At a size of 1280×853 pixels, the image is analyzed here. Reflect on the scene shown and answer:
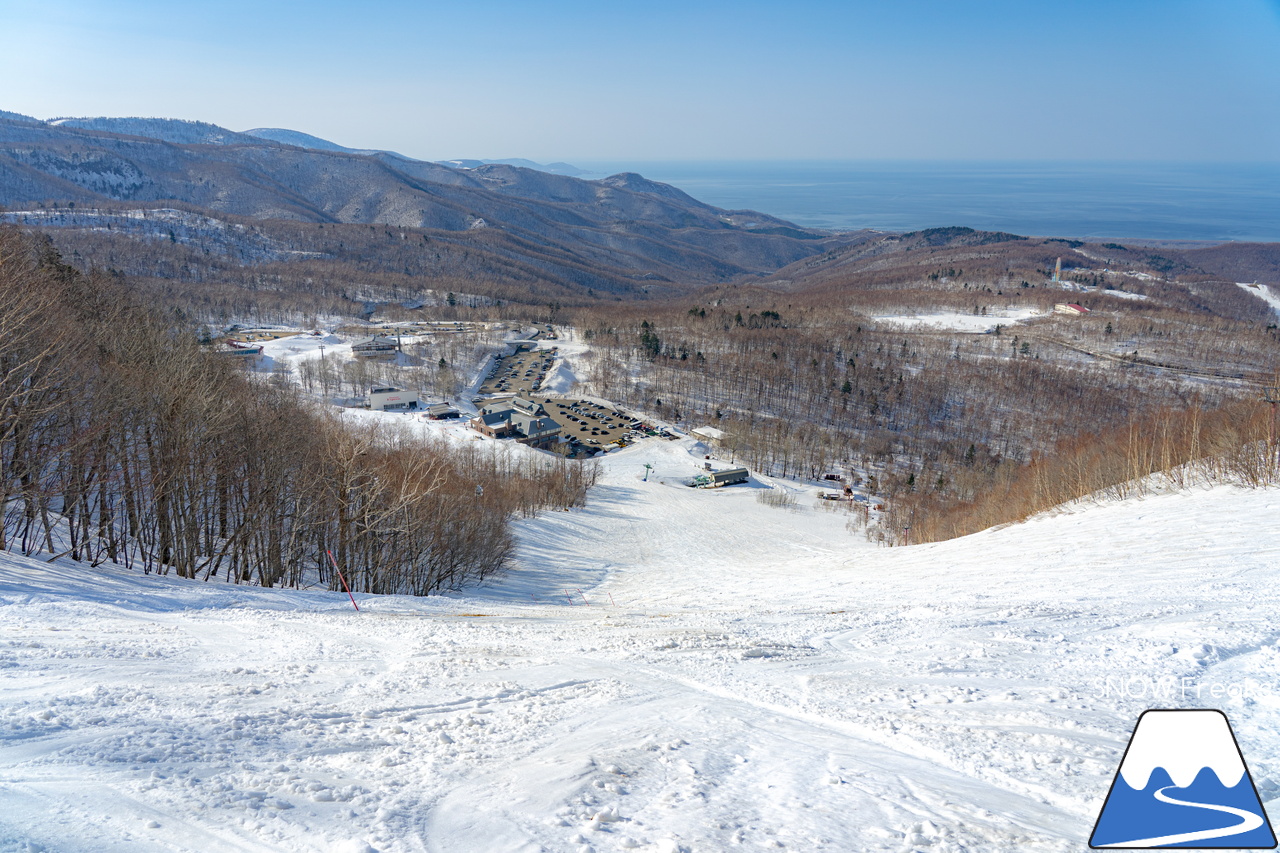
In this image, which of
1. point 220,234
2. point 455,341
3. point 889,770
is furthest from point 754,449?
point 220,234

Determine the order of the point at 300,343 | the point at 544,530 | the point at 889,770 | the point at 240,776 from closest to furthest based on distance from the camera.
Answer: the point at 240,776, the point at 889,770, the point at 544,530, the point at 300,343

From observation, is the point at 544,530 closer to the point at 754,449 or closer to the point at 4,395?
the point at 4,395

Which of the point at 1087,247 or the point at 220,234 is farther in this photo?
the point at 1087,247

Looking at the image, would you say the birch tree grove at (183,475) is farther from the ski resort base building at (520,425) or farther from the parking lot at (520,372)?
the parking lot at (520,372)

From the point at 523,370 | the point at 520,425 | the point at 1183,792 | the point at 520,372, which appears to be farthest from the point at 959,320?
the point at 1183,792

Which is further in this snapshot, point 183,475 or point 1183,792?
point 183,475

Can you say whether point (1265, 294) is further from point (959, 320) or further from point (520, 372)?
point (520, 372)
